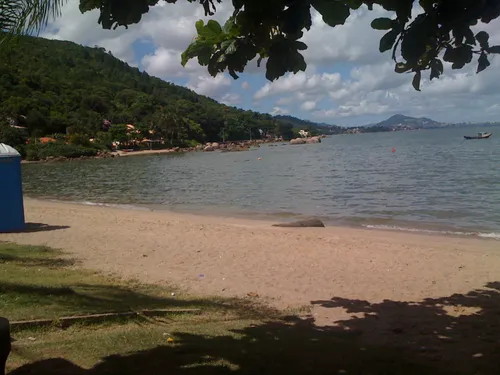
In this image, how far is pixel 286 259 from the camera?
855 centimetres

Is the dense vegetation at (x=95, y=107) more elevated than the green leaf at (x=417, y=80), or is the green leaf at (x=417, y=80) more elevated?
the dense vegetation at (x=95, y=107)

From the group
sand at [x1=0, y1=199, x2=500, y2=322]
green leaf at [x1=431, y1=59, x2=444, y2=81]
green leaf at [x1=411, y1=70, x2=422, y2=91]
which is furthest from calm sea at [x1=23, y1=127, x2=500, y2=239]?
green leaf at [x1=411, y1=70, x2=422, y2=91]

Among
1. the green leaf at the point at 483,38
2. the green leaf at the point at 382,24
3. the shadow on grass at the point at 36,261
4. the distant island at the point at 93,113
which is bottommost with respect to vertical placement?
the shadow on grass at the point at 36,261

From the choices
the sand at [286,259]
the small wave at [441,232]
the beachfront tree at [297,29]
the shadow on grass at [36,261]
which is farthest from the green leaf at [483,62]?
Answer: the small wave at [441,232]

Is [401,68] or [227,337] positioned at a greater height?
[401,68]

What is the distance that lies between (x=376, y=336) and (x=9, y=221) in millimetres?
8495

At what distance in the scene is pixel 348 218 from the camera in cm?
1545

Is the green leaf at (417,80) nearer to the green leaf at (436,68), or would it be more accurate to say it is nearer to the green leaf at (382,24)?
the green leaf at (436,68)

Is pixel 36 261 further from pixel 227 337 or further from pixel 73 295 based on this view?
pixel 227 337

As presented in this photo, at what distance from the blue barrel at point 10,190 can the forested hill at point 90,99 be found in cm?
2791

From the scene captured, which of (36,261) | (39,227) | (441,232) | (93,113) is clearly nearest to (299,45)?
(36,261)

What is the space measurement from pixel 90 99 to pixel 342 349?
99.6 meters

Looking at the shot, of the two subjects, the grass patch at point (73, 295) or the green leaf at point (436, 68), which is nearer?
the green leaf at point (436, 68)

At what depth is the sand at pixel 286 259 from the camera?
6633 mm
